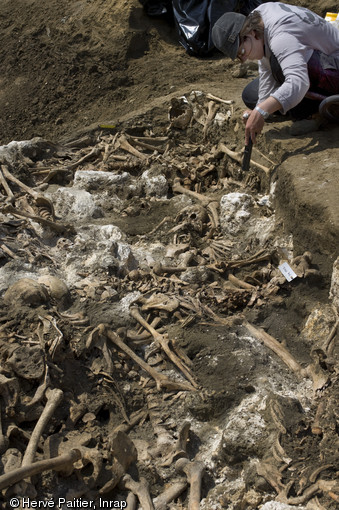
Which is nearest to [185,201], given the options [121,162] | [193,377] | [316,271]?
[121,162]

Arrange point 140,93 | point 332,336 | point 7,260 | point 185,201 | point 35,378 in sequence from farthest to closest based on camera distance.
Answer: point 140,93
point 185,201
point 7,260
point 332,336
point 35,378

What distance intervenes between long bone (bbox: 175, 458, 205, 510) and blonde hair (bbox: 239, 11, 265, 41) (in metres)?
3.13

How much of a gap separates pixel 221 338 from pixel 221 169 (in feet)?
7.62

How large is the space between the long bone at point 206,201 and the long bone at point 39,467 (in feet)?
8.50

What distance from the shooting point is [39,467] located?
104 inches

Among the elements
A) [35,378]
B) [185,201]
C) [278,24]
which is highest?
[278,24]

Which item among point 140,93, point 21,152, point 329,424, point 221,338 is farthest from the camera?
point 140,93

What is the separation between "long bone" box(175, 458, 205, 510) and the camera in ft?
9.13

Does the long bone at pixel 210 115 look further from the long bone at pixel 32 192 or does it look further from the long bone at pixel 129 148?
the long bone at pixel 32 192

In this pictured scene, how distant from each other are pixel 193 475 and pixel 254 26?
3.32 meters

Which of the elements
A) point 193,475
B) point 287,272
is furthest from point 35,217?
point 193,475

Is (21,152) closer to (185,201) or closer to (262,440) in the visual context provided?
(185,201)

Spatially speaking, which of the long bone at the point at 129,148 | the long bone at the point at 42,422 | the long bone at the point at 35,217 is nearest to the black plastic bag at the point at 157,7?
the long bone at the point at 129,148

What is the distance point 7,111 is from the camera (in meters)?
7.15
